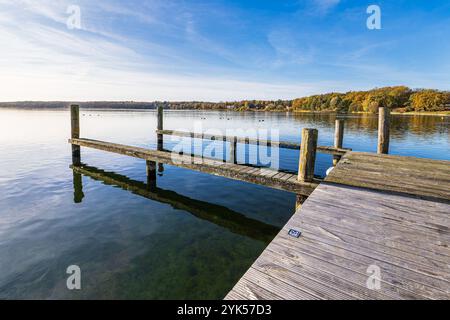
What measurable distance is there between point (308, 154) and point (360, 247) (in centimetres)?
338

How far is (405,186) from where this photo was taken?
227 inches

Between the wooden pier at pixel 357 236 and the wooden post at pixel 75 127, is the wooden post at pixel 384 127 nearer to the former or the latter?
the wooden pier at pixel 357 236

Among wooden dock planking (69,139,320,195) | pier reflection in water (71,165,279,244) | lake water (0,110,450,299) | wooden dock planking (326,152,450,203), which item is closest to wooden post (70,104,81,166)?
pier reflection in water (71,165,279,244)

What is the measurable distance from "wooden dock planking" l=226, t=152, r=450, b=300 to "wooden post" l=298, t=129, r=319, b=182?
33.4 inches

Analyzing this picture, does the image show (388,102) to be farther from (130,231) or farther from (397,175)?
(130,231)

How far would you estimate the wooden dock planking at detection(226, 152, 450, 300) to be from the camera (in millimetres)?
2762

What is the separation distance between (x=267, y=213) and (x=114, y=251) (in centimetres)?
484

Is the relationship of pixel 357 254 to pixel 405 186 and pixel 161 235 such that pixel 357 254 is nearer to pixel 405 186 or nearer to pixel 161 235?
pixel 405 186

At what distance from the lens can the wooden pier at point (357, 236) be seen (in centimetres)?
279

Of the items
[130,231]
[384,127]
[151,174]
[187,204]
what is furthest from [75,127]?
[384,127]

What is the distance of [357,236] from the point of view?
3775mm

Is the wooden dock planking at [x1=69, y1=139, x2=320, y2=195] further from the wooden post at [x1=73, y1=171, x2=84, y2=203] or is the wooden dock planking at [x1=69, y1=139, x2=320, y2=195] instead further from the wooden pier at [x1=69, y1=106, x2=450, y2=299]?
the wooden post at [x1=73, y1=171, x2=84, y2=203]

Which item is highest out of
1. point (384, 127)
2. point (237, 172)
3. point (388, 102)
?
point (388, 102)
